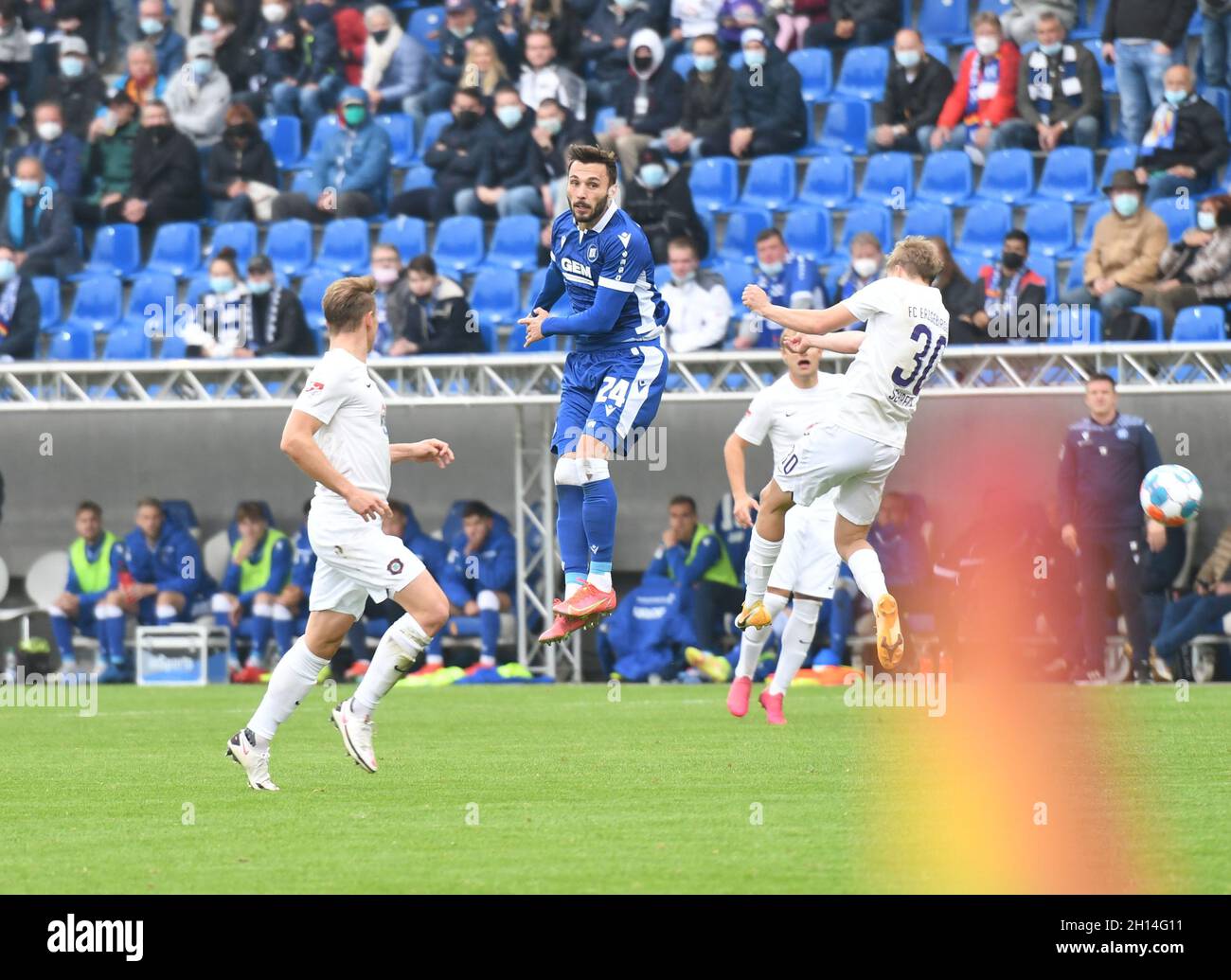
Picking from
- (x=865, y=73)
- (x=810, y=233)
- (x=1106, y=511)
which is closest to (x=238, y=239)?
(x=810, y=233)

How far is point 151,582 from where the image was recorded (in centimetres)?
1788

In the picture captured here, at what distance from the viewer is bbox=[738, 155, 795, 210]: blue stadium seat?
1838cm

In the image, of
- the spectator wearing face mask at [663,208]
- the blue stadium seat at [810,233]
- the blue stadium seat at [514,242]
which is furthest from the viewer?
the blue stadium seat at [514,242]

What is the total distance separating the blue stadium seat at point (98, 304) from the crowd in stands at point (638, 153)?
0.11 ft

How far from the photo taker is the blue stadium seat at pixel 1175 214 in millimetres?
16453

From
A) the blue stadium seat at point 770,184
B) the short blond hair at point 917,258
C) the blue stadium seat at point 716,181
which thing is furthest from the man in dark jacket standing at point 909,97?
the short blond hair at point 917,258

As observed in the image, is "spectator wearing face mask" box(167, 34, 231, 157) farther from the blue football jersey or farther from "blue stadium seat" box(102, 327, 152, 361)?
the blue football jersey

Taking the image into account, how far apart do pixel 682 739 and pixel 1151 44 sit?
31.3 ft

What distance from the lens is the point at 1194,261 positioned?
51.0 ft

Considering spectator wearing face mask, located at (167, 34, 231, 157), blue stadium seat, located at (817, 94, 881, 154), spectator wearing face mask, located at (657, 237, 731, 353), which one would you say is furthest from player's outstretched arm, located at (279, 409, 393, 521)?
spectator wearing face mask, located at (167, 34, 231, 157)

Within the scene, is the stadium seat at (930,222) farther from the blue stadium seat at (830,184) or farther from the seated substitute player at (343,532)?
the seated substitute player at (343,532)

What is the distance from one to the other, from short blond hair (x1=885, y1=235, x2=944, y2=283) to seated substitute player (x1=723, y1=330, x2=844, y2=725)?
1765 mm

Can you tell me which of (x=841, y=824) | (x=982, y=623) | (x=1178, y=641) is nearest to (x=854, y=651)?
(x=982, y=623)
